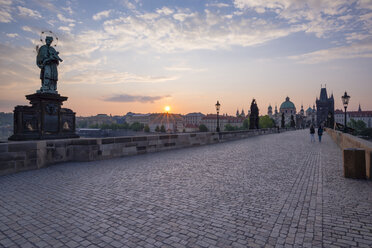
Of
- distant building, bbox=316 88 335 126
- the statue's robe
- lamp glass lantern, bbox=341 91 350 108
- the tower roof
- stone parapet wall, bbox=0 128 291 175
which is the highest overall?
the tower roof

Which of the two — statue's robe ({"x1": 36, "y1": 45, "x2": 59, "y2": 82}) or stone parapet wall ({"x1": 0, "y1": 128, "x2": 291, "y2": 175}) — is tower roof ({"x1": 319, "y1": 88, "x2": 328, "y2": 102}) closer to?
stone parapet wall ({"x1": 0, "y1": 128, "x2": 291, "y2": 175})

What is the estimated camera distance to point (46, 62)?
1289cm

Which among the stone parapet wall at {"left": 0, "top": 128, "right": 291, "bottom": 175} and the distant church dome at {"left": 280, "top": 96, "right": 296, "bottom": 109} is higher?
the distant church dome at {"left": 280, "top": 96, "right": 296, "bottom": 109}

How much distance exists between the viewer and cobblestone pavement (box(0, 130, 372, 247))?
3152 mm

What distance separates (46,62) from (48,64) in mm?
169

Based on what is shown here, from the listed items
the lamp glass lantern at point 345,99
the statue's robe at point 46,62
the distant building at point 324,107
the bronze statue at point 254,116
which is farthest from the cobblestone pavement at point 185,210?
the distant building at point 324,107

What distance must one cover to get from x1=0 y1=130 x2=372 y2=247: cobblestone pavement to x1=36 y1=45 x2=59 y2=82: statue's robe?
8091 millimetres

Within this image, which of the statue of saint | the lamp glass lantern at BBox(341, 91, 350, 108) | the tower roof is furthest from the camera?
the tower roof

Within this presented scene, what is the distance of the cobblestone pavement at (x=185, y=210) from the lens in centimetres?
315

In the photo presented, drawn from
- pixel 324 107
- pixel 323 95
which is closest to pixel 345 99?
pixel 324 107

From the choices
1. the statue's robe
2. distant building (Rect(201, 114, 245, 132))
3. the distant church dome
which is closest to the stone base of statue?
the statue's robe

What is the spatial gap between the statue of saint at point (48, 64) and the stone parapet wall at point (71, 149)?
17.0ft

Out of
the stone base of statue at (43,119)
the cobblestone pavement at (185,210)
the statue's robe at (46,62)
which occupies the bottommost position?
the cobblestone pavement at (185,210)

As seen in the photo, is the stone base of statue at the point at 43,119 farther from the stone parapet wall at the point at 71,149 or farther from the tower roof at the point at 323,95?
the tower roof at the point at 323,95
